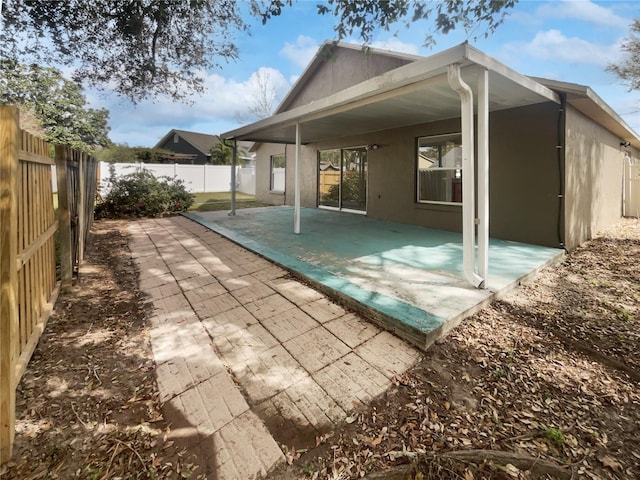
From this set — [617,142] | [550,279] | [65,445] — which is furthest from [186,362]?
[617,142]

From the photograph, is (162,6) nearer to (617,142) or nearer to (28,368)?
(28,368)

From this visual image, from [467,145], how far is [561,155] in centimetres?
333

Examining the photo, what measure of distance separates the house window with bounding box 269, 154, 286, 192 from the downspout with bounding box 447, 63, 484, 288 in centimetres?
1075

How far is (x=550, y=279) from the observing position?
4.46m

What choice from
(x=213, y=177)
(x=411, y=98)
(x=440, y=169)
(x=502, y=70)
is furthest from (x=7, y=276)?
(x=213, y=177)

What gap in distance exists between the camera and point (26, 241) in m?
2.49

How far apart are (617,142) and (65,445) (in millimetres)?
12908

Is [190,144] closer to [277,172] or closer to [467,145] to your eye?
[277,172]

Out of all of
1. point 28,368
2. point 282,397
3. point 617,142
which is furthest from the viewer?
point 617,142

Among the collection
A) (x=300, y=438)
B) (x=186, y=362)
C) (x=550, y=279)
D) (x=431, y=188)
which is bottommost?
(x=300, y=438)

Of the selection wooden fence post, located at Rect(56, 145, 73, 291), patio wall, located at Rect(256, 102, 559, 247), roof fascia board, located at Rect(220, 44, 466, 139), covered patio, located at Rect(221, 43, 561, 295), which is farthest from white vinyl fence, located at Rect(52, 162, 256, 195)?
wooden fence post, located at Rect(56, 145, 73, 291)

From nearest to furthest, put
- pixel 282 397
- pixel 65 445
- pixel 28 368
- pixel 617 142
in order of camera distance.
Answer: pixel 65 445, pixel 282 397, pixel 28 368, pixel 617 142

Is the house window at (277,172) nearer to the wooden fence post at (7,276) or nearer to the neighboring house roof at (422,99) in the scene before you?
the neighboring house roof at (422,99)

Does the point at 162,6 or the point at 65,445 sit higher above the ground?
the point at 162,6
